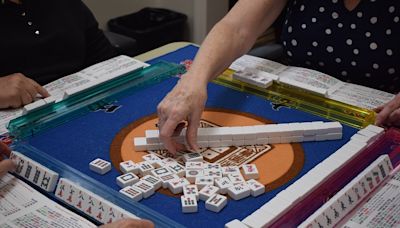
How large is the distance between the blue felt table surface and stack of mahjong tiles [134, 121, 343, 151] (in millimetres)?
25

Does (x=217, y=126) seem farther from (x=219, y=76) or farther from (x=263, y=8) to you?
(x=263, y=8)

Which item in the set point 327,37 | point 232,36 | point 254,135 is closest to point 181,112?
point 254,135

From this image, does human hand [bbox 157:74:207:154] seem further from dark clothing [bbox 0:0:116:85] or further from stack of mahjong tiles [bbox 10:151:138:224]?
dark clothing [bbox 0:0:116:85]

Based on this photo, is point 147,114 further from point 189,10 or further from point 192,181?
point 189,10

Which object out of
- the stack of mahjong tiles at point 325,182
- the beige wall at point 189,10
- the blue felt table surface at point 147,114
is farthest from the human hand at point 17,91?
the beige wall at point 189,10

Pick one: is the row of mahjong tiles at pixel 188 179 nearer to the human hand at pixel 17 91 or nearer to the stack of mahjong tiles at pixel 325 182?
the stack of mahjong tiles at pixel 325 182

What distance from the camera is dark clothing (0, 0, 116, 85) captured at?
5.45 feet

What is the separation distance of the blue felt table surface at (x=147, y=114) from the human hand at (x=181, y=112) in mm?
134

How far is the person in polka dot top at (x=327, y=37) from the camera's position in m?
1.52

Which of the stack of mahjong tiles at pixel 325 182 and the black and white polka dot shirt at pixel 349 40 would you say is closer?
the stack of mahjong tiles at pixel 325 182

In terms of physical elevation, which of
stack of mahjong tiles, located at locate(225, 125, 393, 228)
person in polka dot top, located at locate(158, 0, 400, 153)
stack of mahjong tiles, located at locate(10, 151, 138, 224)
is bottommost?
stack of mahjong tiles, located at locate(10, 151, 138, 224)

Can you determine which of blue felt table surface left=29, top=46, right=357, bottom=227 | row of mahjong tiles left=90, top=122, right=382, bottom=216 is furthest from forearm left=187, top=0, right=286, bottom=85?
row of mahjong tiles left=90, top=122, right=382, bottom=216

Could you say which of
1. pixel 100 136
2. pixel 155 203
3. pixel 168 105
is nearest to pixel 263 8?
pixel 168 105

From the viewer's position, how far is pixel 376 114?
51.9 inches
